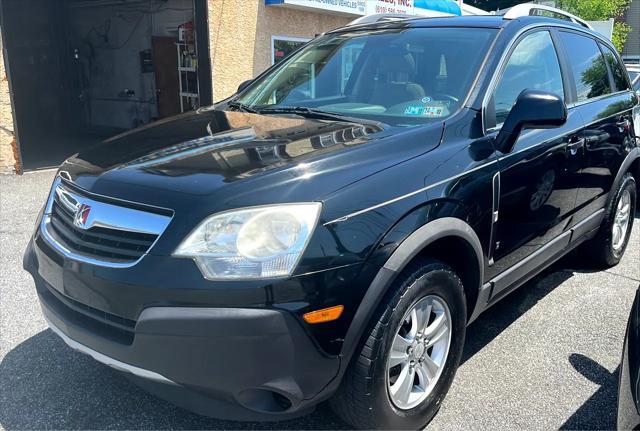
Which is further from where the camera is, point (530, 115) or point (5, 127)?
point (5, 127)

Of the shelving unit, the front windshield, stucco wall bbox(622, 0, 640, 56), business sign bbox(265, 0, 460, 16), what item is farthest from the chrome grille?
stucco wall bbox(622, 0, 640, 56)

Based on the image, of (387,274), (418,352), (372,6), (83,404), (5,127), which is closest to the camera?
(387,274)

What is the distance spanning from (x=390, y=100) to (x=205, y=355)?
185 centimetres

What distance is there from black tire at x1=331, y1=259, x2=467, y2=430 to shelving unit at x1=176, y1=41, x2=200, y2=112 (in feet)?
32.4

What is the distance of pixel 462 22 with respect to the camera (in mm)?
3484

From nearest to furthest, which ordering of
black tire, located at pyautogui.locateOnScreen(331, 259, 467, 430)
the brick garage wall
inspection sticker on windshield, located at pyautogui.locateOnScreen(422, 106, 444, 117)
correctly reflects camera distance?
black tire, located at pyautogui.locateOnScreen(331, 259, 467, 430) < inspection sticker on windshield, located at pyautogui.locateOnScreen(422, 106, 444, 117) < the brick garage wall

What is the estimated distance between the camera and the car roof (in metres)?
3.38

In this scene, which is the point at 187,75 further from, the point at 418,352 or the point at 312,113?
the point at 418,352

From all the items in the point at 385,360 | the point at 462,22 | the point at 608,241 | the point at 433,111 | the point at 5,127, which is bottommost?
the point at 608,241

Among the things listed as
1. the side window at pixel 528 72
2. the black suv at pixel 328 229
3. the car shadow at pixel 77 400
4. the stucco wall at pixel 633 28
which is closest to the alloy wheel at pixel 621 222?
the black suv at pixel 328 229

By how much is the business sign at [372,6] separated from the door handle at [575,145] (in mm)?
6635

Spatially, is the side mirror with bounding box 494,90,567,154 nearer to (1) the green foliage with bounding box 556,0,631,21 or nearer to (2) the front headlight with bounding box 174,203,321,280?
(2) the front headlight with bounding box 174,203,321,280

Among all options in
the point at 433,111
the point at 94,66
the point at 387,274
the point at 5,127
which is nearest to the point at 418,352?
the point at 387,274

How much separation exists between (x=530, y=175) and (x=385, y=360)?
4.87ft
